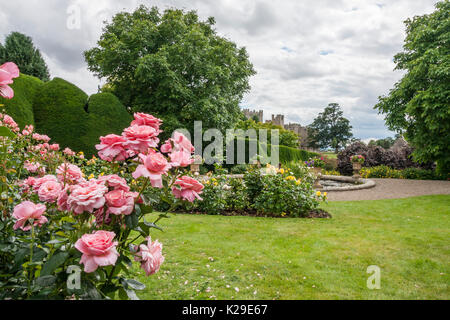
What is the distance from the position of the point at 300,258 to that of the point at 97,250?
2956 millimetres

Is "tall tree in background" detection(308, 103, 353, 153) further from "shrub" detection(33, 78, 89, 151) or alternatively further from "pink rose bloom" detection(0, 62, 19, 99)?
"pink rose bloom" detection(0, 62, 19, 99)

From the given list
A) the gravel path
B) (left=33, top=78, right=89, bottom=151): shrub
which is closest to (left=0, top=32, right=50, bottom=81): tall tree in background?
(left=33, top=78, right=89, bottom=151): shrub

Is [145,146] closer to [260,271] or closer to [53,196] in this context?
[53,196]

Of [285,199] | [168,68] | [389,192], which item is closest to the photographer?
[285,199]

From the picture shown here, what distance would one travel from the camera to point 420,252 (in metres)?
3.66

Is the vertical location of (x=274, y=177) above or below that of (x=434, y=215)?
above

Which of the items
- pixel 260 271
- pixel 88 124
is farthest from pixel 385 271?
pixel 88 124

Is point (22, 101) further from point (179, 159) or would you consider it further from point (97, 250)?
point (97, 250)

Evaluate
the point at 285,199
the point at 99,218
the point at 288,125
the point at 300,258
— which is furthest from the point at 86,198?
the point at 288,125

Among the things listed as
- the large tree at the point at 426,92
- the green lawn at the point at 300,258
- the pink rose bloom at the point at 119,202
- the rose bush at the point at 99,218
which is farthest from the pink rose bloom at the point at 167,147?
the large tree at the point at 426,92

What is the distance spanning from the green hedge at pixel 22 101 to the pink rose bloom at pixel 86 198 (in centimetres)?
1012

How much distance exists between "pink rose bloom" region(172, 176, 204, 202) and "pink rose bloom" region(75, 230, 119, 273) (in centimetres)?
37

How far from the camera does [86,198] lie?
40.4 inches

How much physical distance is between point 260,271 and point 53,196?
241cm
